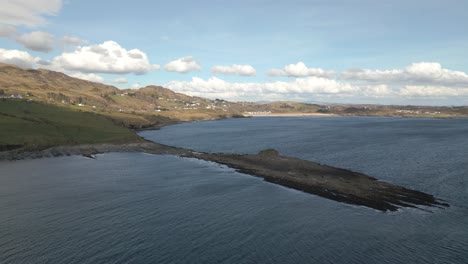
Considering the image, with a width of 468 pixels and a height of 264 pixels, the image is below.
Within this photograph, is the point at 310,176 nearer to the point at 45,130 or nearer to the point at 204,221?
the point at 204,221

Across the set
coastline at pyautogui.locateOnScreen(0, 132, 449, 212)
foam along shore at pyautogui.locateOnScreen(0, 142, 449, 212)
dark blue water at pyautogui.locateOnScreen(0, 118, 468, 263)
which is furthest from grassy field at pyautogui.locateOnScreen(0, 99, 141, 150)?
dark blue water at pyautogui.locateOnScreen(0, 118, 468, 263)

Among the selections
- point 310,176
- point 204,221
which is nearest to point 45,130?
point 204,221

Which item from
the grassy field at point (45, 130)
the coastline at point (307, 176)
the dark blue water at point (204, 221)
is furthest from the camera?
the grassy field at point (45, 130)

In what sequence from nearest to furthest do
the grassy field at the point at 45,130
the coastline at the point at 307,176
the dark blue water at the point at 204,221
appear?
the dark blue water at the point at 204,221 → the coastline at the point at 307,176 → the grassy field at the point at 45,130

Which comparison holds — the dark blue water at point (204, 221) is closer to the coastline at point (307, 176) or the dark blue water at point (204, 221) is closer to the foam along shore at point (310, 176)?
the foam along shore at point (310, 176)

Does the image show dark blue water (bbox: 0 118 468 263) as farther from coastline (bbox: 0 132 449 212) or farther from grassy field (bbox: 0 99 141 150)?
grassy field (bbox: 0 99 141 150)

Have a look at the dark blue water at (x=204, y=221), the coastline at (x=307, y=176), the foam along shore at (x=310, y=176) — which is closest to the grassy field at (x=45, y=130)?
the coastline at (x=307, y=176)

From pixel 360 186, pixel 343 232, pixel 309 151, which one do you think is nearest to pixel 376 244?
pixel 343 232
